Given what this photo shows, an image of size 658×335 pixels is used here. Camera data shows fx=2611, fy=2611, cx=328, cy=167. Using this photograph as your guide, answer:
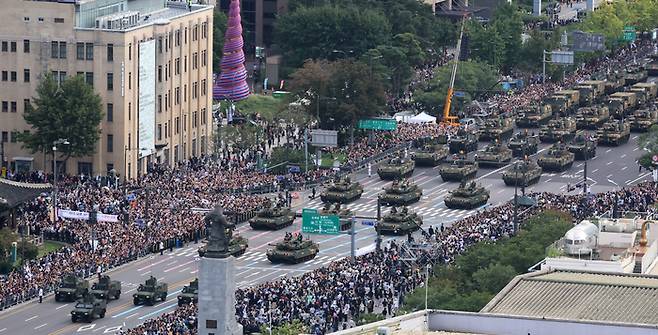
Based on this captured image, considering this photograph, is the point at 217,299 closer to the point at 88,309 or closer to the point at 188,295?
the point at 88,309

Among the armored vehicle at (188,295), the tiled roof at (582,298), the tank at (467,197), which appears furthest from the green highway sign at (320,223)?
the tiled roof at (582,298)

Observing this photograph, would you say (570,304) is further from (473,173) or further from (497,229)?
(473,173)

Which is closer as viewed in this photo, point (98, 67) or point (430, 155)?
point (98, 67)

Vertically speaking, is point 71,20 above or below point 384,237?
above

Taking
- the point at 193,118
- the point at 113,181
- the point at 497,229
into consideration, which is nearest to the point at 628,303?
the point at 497,229

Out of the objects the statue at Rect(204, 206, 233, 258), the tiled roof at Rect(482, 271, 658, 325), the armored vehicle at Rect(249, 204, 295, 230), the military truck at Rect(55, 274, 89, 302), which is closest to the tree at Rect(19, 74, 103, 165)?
the armored vehicle at Rect(249, 204, 295, 230)

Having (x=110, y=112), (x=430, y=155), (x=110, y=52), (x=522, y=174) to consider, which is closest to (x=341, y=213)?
(x=522, y=174)

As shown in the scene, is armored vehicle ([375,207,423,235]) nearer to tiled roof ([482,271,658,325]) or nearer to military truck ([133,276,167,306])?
military truck ([133,276,167,306])
